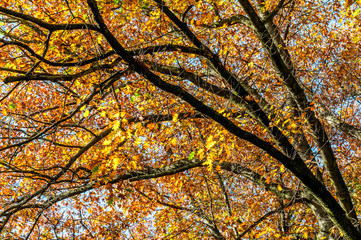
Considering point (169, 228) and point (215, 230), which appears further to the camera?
point (169, 228)

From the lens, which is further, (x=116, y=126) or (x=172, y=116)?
(x=172, y=116)

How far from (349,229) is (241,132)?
112 inches

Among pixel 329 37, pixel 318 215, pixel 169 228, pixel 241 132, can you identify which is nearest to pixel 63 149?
pixel 169 228

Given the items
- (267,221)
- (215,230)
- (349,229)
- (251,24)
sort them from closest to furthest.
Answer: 1. (349,229)
2. (251,24)
3. (215,230)
4. (267,221)

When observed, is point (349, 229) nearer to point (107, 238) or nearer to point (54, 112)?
point (107, 238)

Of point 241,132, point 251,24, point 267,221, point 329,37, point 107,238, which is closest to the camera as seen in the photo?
point 241,132

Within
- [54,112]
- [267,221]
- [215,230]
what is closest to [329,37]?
[267,221]

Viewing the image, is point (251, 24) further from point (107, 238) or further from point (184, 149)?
point (107, 238)

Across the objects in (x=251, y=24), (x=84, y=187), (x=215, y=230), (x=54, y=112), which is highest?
(x=54, y=112)

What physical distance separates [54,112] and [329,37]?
1221cm

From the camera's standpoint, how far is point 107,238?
973cm

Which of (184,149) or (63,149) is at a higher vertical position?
(63,149)

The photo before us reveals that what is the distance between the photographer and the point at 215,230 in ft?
25.3

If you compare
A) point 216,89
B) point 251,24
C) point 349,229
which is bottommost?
point 349,229
